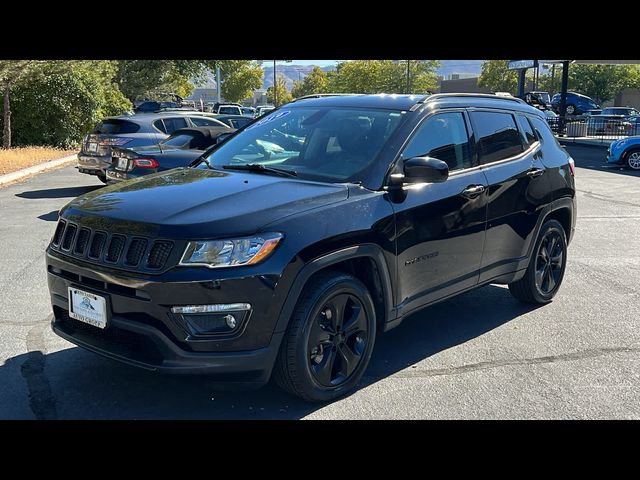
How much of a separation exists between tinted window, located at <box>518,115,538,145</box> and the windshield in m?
1.66

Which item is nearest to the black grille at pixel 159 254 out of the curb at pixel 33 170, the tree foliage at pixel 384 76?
the curb at pixel 33 170

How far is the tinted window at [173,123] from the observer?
1330 centimetres

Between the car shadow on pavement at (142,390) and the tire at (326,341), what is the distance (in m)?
0.17

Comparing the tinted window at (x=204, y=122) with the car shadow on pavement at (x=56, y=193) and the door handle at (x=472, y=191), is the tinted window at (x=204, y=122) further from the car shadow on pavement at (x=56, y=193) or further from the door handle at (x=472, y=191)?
the door handle at (x=472, y=191)

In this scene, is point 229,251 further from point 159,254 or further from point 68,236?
point 68,236

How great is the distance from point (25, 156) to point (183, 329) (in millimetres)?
16441

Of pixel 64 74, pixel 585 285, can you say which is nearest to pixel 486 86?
pixel 64 74

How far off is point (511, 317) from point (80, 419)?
3702 millimetres

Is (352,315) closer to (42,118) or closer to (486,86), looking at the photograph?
(42,118)

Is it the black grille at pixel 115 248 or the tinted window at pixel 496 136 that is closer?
the black grille at pixel 115 248

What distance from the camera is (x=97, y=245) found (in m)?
3.69

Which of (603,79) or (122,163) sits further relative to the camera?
(603,79)

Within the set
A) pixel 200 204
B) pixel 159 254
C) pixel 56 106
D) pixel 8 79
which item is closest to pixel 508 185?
pixel 200 204

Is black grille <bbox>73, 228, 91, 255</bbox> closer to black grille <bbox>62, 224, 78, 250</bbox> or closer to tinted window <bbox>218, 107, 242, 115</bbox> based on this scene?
black grille <bbox>62, 224, 78, 250</bbox>
